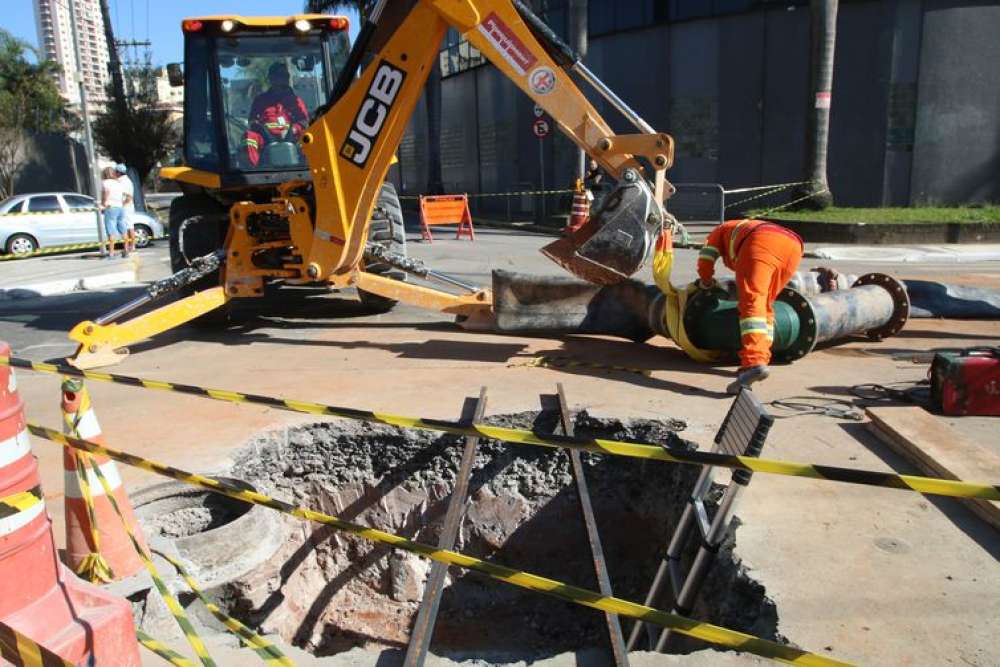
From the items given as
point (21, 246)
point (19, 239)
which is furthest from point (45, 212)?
point (21, 246)

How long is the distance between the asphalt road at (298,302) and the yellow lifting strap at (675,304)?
126 inches

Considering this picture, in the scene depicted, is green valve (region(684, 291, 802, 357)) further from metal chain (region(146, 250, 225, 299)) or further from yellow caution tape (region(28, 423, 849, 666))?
metal chain (region(146, 250, 225, 299))

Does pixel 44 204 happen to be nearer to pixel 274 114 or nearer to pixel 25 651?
pixel 274 114

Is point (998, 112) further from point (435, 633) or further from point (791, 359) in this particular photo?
point (435, 633)

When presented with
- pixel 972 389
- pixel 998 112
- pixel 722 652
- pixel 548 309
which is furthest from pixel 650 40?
pixel 722 652

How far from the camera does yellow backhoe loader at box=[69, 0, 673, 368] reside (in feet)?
20.5

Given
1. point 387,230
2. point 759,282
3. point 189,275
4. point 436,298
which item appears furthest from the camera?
point 387,230

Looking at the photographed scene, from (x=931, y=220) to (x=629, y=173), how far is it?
13.2 m

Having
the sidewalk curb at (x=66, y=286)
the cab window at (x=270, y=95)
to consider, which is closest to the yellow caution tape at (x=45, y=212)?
the sidewalk curb at (x=66, y=286)

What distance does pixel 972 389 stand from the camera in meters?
5.18

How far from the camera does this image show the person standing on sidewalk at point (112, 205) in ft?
48.2

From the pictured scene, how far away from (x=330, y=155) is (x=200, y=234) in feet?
8.11

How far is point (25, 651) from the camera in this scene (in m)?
2.40

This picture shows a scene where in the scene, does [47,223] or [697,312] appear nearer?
[697,312]
